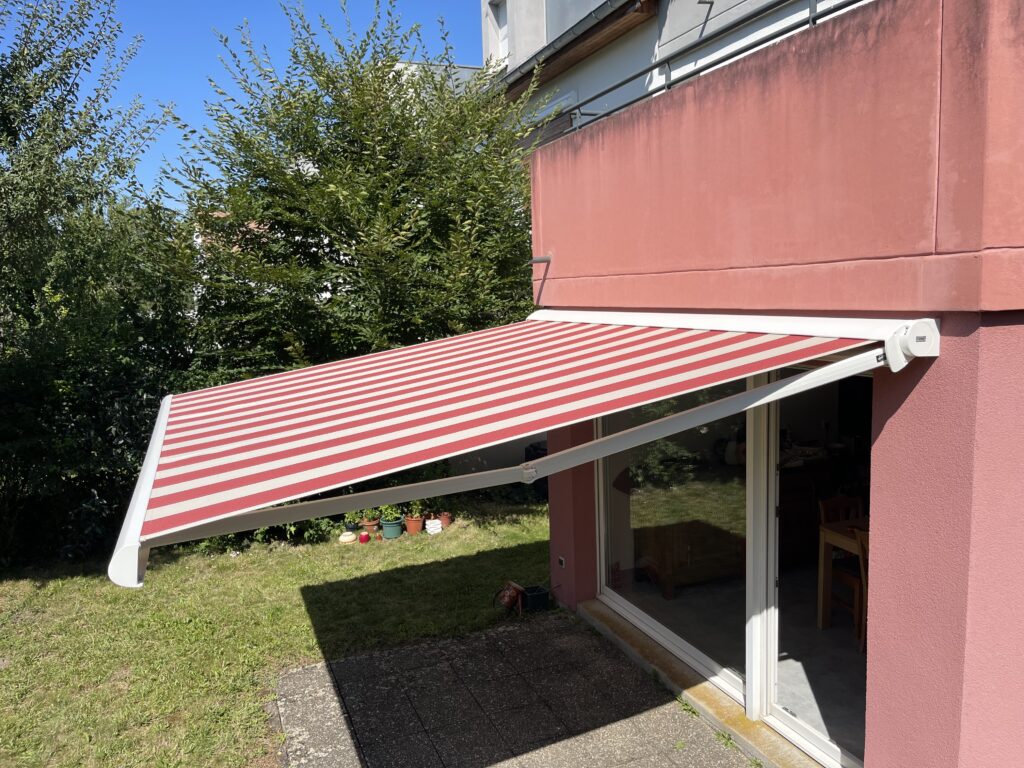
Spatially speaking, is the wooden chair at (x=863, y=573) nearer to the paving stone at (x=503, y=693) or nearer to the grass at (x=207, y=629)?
the paving stone at (x=503, y=693)

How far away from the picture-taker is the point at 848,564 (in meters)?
9.80

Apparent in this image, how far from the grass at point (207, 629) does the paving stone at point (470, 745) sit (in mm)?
1956

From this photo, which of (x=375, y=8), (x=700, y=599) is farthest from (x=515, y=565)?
(x=375, y=8)

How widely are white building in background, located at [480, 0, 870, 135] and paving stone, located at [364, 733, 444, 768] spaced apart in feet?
27.7

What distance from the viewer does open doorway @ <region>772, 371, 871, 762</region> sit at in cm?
813

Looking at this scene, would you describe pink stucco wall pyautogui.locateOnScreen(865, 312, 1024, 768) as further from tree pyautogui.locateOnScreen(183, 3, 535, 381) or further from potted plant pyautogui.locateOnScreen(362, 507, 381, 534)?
potted plant pyautogui.locateOnScreen(362, 507, 381, 534)

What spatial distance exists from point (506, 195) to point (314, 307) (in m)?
Result: 5.16

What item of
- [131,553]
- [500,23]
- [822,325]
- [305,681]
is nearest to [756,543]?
[822,325]

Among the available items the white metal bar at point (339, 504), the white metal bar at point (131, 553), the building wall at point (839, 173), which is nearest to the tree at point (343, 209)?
the building wall at point (839, 173)

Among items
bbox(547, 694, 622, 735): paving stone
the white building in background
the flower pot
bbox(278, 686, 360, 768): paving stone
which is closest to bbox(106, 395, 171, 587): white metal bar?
bbox(278, 686, 360, 768): paving stone

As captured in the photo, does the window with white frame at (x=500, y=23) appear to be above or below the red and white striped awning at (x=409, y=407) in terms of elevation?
above

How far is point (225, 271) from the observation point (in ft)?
53.7

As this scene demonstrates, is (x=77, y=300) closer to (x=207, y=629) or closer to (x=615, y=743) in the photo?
(x=207, y=629)

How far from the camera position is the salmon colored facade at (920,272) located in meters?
5.18
